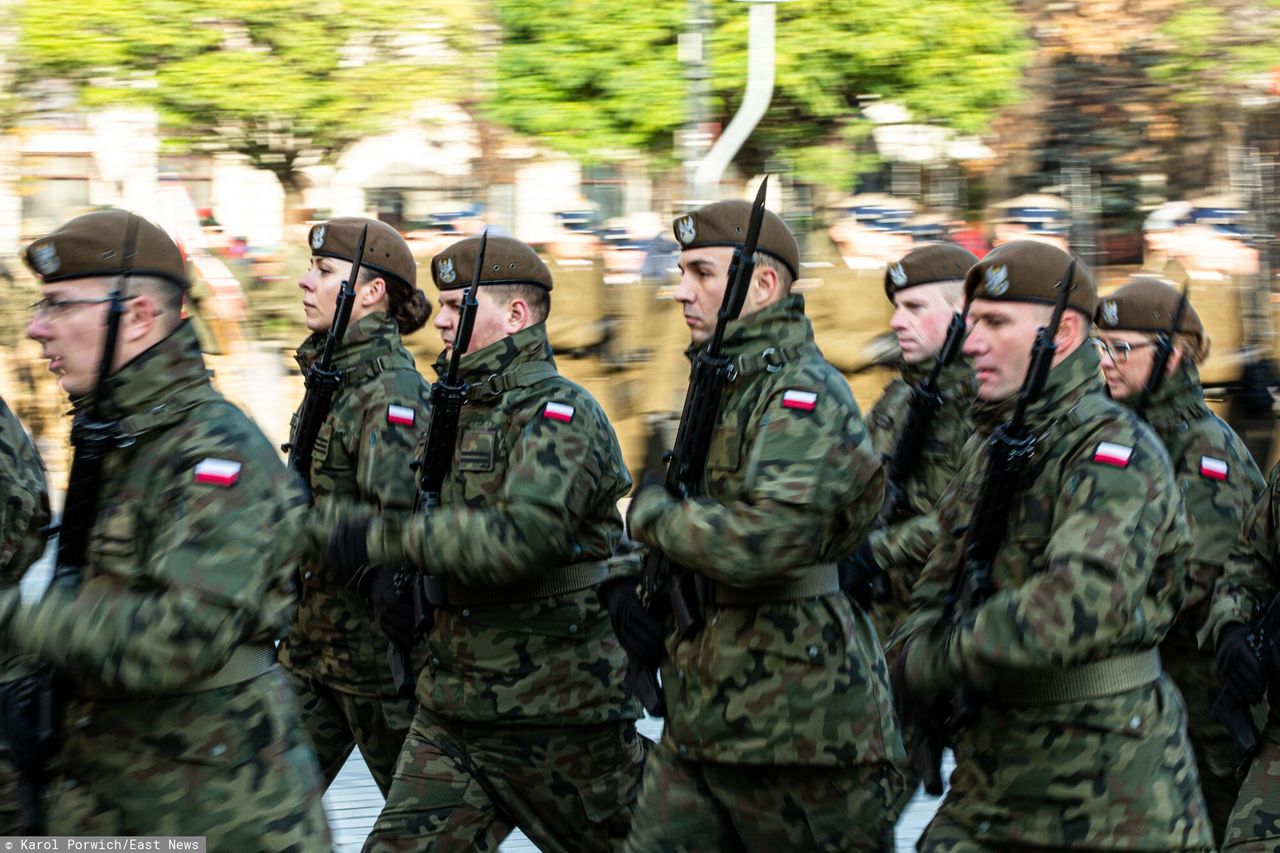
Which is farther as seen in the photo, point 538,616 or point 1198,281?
point 1198,281

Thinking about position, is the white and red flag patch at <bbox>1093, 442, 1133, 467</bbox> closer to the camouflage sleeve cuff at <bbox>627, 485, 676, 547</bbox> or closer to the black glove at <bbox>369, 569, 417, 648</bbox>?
the camouflage sleeve cuff at <bbox>627, 485, 676, 547</bbox>

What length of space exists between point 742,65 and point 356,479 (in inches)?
572

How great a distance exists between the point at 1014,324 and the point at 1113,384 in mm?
2363

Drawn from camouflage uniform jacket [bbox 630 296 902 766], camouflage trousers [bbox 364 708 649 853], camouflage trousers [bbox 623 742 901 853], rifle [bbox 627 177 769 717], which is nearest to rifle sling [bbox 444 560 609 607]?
camouflage trousers [bbox 364 708 649 853]

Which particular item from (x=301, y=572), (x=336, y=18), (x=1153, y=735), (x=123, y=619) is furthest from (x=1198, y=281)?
(x=123, y=619)

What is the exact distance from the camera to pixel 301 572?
5863 mm

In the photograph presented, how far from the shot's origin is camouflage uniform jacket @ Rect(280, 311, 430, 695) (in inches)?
220

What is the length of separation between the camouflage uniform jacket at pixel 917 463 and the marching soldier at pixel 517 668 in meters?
1.03

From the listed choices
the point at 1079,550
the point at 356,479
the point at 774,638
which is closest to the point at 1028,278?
the point at 1079,550

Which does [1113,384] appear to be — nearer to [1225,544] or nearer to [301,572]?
[1225,544]

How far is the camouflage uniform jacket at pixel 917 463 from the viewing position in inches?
226

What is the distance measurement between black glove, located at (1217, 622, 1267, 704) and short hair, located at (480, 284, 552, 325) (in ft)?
7.17

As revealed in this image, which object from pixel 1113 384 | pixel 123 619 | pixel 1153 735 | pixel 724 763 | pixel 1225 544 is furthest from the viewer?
pixel 1113 384

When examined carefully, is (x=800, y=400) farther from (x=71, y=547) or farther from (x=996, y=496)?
(x=71, y=547)
